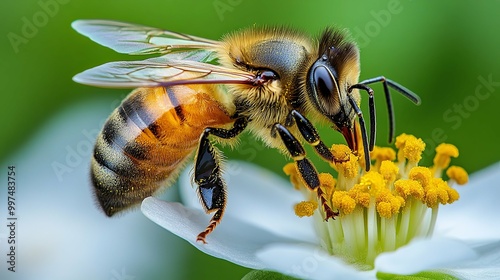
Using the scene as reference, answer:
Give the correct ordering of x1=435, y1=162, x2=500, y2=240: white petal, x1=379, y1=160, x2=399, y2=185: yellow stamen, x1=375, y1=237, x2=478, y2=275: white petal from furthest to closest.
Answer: x1=435, y1=162, x2=500, y2=240: white petal → x1=379, y1=160, x2=399, y2=185: yellow stamen → x1=375, y1=237, x2=478, y2=275: white petal

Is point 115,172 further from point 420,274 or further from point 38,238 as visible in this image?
point 38,238

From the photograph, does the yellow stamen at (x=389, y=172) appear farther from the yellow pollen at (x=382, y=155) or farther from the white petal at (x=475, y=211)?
the white petal at (x=475, y=211)

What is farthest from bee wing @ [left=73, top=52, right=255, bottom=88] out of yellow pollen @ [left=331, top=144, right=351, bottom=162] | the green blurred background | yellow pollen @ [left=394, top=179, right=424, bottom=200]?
the green blurred background

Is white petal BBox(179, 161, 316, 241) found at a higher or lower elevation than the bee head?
lower

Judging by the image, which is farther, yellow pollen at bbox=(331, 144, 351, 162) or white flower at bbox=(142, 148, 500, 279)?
yellow pollen at bbox=(331, 144, 351, 162)

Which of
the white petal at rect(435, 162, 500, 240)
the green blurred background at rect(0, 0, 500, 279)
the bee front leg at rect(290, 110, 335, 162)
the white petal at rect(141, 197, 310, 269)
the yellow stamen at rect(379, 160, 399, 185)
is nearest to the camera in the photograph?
the white petal at rect(141, 197, 310, 269)

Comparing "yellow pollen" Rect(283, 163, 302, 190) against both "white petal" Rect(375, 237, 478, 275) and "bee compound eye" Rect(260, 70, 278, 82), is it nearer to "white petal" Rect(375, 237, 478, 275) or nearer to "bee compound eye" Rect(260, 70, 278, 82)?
"bee compound eye" Rect(260, 70, 278, 82)

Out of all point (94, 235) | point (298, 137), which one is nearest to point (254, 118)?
point (298, 137)
